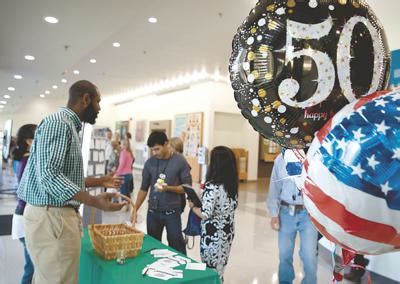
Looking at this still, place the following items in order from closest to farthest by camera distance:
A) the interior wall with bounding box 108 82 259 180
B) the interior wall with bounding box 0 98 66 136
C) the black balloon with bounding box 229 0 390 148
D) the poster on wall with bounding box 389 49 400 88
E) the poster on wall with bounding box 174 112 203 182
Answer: the black balloon with bounding box 229 0 390 148
the poster on wall with bounding box 389 49 400 88
the interior wall with bounding box 108 82 259 180
the poster on wall with bounding box 174 112 203 182
the interior wall with bounding box 0 98 66 136

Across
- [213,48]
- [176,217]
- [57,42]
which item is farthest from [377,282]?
[57,42]

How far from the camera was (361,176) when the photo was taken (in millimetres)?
621

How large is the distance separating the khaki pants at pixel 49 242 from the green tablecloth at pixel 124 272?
7.9 inches

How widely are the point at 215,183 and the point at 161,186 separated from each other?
60 cm

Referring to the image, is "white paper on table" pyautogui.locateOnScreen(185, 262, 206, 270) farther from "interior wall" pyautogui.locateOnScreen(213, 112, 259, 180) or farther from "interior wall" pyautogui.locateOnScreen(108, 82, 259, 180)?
"interior wall" pyautogui.locateOnScreen(213, 112, 259, 180)

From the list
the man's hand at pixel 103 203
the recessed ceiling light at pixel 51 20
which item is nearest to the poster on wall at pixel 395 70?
the man's hand at pixel 103 203

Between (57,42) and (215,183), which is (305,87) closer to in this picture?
(215,183)

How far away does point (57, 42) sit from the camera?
599 cm

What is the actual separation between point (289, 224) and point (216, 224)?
27.2 inches

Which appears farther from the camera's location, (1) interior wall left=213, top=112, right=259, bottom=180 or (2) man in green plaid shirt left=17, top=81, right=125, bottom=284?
(1) interior wall left=213, top=112, right=259, bottom=180

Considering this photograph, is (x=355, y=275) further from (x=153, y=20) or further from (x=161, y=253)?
(x=153, y=20)

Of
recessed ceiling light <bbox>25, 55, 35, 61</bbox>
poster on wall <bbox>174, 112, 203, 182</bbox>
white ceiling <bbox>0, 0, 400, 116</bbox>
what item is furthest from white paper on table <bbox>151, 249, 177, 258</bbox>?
poster on wall <bbox>174, 112, 203, 182</bbox>

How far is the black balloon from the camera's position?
869 millimetres

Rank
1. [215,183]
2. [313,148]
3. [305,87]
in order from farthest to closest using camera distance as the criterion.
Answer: [215,183] < [305,87] < [313,148]
